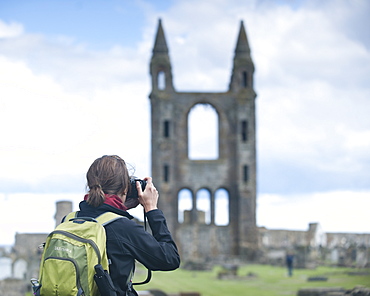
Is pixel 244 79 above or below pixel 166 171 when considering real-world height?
above

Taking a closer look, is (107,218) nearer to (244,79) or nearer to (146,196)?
(146,196)

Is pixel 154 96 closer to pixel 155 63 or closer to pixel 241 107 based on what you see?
pixel 155 63

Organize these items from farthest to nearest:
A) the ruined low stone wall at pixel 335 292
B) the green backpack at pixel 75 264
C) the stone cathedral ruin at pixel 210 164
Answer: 1. the stone cathedral ruin at pixel 210 164
2. the ruined low stone wall at pixel 335 292
3. the green backpack at pixel 75 264

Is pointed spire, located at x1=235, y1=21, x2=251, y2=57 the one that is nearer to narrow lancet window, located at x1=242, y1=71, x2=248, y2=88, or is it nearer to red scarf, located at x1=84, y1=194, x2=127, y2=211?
narrow lancet window, located at x1=242, y1=71, x2=248, y2=88

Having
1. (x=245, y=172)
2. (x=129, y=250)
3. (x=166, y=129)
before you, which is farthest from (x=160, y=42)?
(x=129, y=250)

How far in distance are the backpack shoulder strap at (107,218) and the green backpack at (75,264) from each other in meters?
0.09

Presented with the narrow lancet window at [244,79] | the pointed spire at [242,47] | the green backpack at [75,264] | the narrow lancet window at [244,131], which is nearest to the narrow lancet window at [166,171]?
the narrow lancet window at [244,131]

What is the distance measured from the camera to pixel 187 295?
12.0 m

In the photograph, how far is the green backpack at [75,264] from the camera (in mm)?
2885

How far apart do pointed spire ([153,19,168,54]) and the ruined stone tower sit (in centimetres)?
6

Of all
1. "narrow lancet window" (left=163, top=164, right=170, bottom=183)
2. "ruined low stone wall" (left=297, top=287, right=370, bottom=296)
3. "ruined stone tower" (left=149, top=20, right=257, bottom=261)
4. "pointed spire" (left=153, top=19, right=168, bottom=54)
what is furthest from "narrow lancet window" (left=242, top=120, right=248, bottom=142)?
"ruined low stone wall" (left=297, top=287, right=370, bottom=296)

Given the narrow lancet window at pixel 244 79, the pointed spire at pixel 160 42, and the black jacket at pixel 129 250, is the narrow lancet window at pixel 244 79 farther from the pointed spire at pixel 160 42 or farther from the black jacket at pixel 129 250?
the black jacket at pixel 129 250

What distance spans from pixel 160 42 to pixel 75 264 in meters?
37.0

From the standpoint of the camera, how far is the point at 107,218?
3.09 metres
